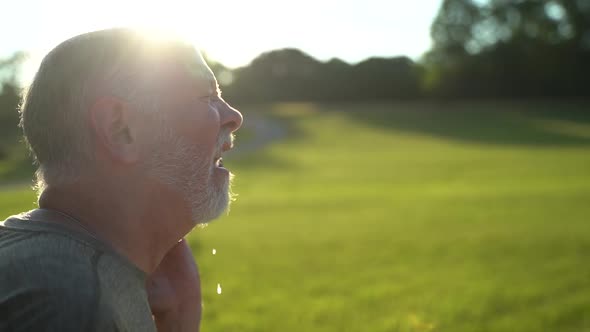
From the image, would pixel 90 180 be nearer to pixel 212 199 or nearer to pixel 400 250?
pixel 212 199

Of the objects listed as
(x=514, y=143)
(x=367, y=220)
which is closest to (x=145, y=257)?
(x=367, y=220)

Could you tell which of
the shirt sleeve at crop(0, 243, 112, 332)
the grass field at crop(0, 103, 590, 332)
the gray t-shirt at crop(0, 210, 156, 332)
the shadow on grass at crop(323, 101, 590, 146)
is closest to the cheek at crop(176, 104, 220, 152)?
the gray t-shirt at crop(0, 210, 156, 332)

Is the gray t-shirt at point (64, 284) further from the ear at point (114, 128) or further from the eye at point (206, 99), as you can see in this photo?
the eye at point (206, 99)

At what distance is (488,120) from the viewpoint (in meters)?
58.5

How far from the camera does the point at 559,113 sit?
202ft

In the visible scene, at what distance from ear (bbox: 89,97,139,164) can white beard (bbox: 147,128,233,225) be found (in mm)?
58

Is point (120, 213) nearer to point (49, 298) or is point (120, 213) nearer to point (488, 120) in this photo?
point (49, 298)

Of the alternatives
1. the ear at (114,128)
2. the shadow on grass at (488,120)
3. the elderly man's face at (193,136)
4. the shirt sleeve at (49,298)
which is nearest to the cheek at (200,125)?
the elderly man's face at (193,136)

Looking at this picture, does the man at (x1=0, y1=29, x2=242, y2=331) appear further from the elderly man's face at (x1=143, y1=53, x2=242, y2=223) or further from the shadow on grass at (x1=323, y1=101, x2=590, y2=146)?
the shadow on grass at (x1=323, y1=101, x2=590, y2=146)

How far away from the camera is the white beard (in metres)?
1.39

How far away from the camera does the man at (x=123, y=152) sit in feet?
4.02

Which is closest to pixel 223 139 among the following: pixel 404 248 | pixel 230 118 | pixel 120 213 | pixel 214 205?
pixel 230 118

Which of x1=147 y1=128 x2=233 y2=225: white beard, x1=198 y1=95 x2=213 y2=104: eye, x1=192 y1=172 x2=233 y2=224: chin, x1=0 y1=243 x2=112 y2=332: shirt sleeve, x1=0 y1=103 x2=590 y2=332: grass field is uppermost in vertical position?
x1=198 y1=95 x2=213 y2=104: eye

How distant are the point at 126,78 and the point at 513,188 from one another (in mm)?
18187
